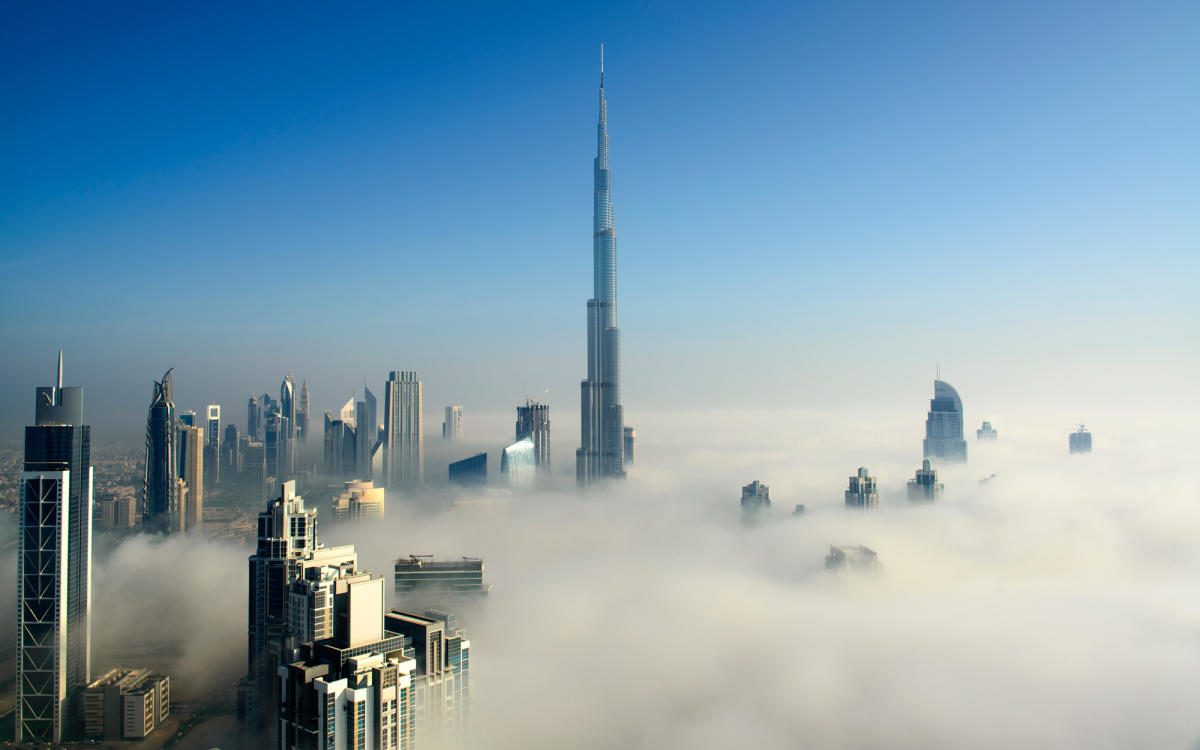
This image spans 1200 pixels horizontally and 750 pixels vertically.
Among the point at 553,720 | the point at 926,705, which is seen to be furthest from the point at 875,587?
the point at 553,720

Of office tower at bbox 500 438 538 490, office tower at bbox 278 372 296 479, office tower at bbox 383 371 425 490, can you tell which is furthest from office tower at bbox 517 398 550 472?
office tower at bbox 278 372 296 479

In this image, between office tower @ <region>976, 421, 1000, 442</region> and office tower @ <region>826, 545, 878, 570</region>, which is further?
office tower @ <region>976, 421, 1000, 442</region>

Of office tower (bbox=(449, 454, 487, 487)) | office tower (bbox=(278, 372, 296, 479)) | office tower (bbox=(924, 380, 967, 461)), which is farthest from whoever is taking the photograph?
office tower (bbox=(924, 380, 967, 461))

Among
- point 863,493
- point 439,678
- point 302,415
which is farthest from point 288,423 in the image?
point 863,493

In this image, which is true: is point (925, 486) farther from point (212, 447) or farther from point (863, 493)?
point (212, 447)

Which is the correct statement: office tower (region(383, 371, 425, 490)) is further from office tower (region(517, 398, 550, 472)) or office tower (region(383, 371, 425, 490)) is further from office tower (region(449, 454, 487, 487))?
office tower (region(517, 398, 550, 472))

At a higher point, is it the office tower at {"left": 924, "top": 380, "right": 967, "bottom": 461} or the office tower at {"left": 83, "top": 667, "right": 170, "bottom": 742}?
the office tower at {"left": 924, "top": 380, "right": 967, "bottom": 461}
